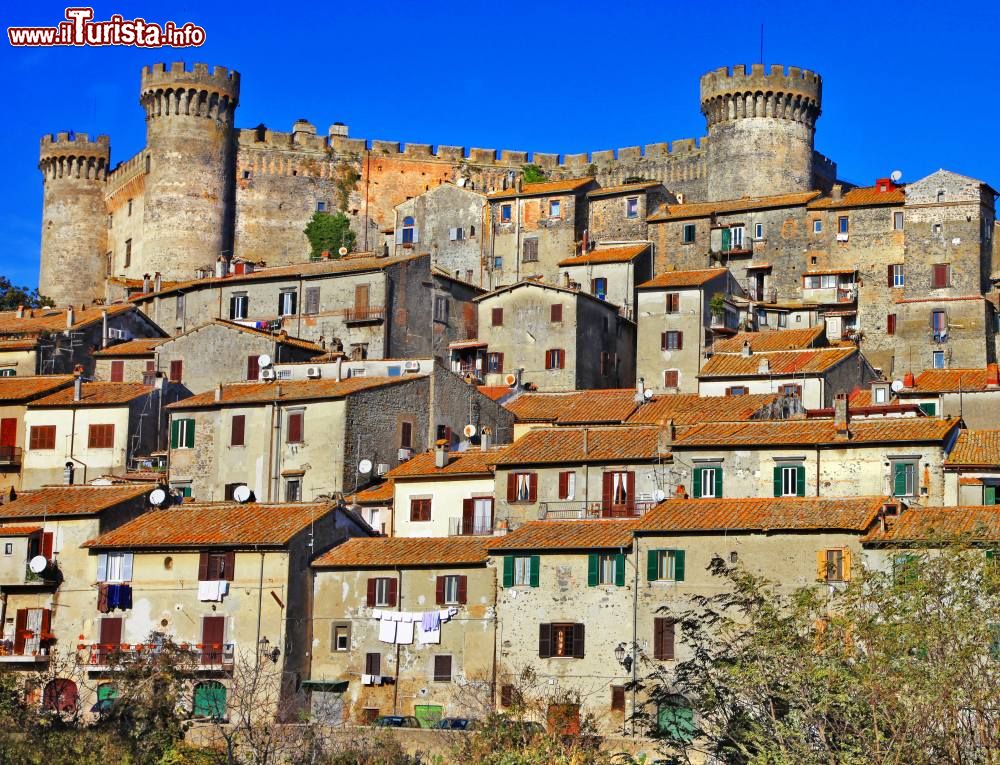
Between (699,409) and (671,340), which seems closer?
(699,409)

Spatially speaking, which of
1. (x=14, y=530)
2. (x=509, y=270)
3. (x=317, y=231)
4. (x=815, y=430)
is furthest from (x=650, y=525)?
(x=317, y=231)

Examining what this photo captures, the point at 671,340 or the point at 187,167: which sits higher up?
the point at 187,167

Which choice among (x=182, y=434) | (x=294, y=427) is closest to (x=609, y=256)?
(x=294, y=427)

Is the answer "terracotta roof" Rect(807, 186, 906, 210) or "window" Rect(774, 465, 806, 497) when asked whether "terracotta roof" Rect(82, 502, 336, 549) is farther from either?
"terracotta roof" Rect(807, 186, 906, 210)

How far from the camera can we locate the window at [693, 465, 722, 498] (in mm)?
55594

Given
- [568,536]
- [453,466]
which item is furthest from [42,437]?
[568,536]

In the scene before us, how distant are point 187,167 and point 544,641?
5403 cm

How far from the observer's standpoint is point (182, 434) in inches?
2591

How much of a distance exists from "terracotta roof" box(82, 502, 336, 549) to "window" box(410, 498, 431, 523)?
120 inches

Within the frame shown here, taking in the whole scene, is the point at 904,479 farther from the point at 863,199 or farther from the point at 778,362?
the point at 863,199

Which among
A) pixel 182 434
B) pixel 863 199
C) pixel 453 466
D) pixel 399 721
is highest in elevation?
pixel 863 199

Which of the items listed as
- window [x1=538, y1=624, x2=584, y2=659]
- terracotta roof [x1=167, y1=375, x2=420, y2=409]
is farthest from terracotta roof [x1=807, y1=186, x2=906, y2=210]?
window [x1=538, y1=624, x2=584, y2=659]

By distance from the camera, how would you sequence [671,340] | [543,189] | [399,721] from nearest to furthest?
[399,721]
[671,340]
[543,189]

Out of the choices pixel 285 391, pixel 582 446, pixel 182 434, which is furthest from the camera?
pixel 182 434
